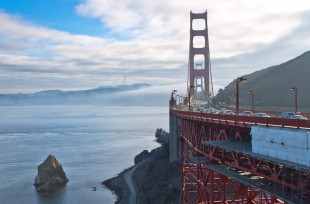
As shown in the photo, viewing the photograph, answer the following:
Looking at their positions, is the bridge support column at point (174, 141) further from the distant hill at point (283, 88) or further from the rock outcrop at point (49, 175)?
the distant hill at point (283, 88)

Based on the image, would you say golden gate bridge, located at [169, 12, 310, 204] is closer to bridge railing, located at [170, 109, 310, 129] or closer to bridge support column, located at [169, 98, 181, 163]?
bridge railing, located at [170, 109, 310, 129]

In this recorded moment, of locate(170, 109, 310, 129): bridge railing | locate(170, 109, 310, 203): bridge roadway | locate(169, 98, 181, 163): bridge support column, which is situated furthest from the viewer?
locate(169, 98, 181, 163): bridge support column

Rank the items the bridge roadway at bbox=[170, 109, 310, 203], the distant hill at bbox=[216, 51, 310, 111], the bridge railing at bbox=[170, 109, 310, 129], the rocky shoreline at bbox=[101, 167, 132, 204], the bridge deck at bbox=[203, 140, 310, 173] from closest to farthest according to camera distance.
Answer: the bridge deck at bbox=[203, 140, 310, 173] < the bridge roadway at bbox=[170, 109, 310, 203] < the bridge railing at bbox=[170, 109, 310, 129] < the rocky shoreline at bbox=[101, 167, 132, 204] < the distant hill at bbox=[216, 51, 310, 111]

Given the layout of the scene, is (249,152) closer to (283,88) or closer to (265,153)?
(265,153)

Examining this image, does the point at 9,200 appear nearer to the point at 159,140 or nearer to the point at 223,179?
the point at 223,179

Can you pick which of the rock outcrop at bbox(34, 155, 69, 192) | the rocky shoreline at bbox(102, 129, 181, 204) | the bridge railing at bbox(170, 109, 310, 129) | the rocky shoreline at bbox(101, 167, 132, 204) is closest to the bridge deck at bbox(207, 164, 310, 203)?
the bridge railing at bbox(170, 109, 310, 129)

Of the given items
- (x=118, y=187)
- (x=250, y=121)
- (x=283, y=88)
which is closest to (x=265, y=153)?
(x=250, y=121)

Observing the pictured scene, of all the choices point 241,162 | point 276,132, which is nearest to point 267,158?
point 276,132
